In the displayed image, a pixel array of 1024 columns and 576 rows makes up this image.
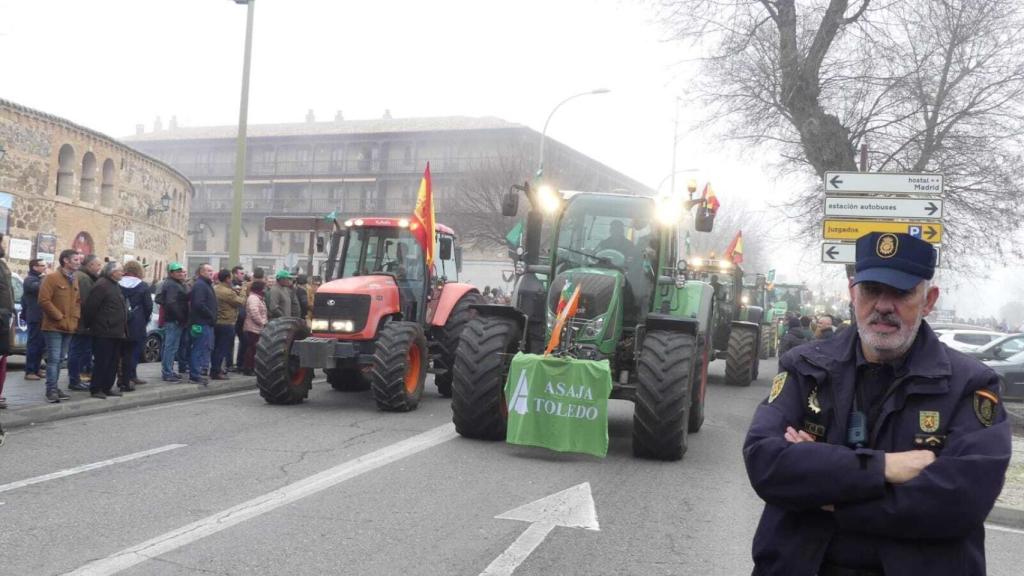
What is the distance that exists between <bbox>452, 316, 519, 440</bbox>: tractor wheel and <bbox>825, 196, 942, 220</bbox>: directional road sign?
17.8 feet

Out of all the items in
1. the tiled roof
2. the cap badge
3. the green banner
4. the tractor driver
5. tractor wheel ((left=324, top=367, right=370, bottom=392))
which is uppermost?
the tiled roof

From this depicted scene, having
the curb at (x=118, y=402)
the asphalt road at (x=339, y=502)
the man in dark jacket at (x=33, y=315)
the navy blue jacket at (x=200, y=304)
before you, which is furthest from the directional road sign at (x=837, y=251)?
the man in dark jacket at (x=33, y=315)

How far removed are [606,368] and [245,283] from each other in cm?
1108

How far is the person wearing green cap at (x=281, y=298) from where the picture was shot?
48.6 ft

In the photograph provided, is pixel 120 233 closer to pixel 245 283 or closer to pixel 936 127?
pixel 245 283

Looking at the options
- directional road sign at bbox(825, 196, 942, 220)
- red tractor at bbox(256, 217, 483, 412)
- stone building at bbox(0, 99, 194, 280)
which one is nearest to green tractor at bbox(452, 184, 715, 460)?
red tractor at bbox(256, 217, 483, 412)

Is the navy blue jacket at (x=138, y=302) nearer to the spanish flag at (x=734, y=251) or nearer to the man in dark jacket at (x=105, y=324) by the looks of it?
the man in dark jacket at (x=105, y=324)

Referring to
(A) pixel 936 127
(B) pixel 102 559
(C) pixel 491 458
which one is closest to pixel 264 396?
(C) pixel 491 458

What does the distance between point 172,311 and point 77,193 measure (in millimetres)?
19268

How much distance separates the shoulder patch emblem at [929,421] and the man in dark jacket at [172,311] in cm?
1199

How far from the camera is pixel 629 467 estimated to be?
858cm

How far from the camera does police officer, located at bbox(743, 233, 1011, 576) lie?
231cm

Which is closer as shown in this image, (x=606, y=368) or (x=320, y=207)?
(x=606, y=368)

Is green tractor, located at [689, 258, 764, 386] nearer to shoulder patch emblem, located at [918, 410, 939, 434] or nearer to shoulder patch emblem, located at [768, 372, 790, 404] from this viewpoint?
shoulder patch emblem, located at [768, 372, 790, 404]
